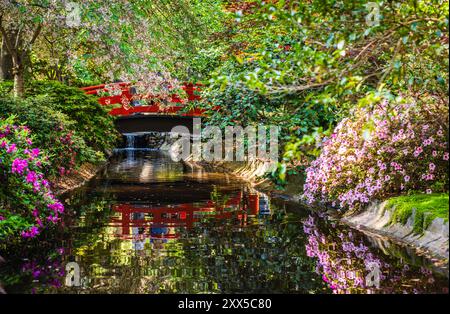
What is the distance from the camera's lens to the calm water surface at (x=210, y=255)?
27.7ft

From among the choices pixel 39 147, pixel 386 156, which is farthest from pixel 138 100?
pixel 386 156

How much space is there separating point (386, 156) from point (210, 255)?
15.5 feet

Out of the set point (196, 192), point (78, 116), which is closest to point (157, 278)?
point (196, 192)

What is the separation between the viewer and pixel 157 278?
8.80 m

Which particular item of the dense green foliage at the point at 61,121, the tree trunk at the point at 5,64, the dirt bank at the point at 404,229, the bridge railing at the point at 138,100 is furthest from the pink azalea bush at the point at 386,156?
the tree trunk at the point at 5,64

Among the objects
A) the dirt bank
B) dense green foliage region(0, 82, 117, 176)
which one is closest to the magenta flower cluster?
the dirt bank

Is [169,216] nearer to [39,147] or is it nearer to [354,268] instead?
[39,147]

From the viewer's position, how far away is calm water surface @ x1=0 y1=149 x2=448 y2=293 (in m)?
8.44

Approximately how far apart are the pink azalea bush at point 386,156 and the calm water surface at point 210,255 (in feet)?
2.95

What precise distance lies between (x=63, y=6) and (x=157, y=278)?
320 inches

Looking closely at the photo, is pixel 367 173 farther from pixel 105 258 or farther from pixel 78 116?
pixel 78 116

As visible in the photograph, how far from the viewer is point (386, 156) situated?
13.2 m

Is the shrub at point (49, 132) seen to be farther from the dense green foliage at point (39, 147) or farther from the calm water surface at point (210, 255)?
the calm water surface at point (210, 255)

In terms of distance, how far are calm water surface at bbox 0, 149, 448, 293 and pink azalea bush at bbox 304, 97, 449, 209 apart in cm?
90
